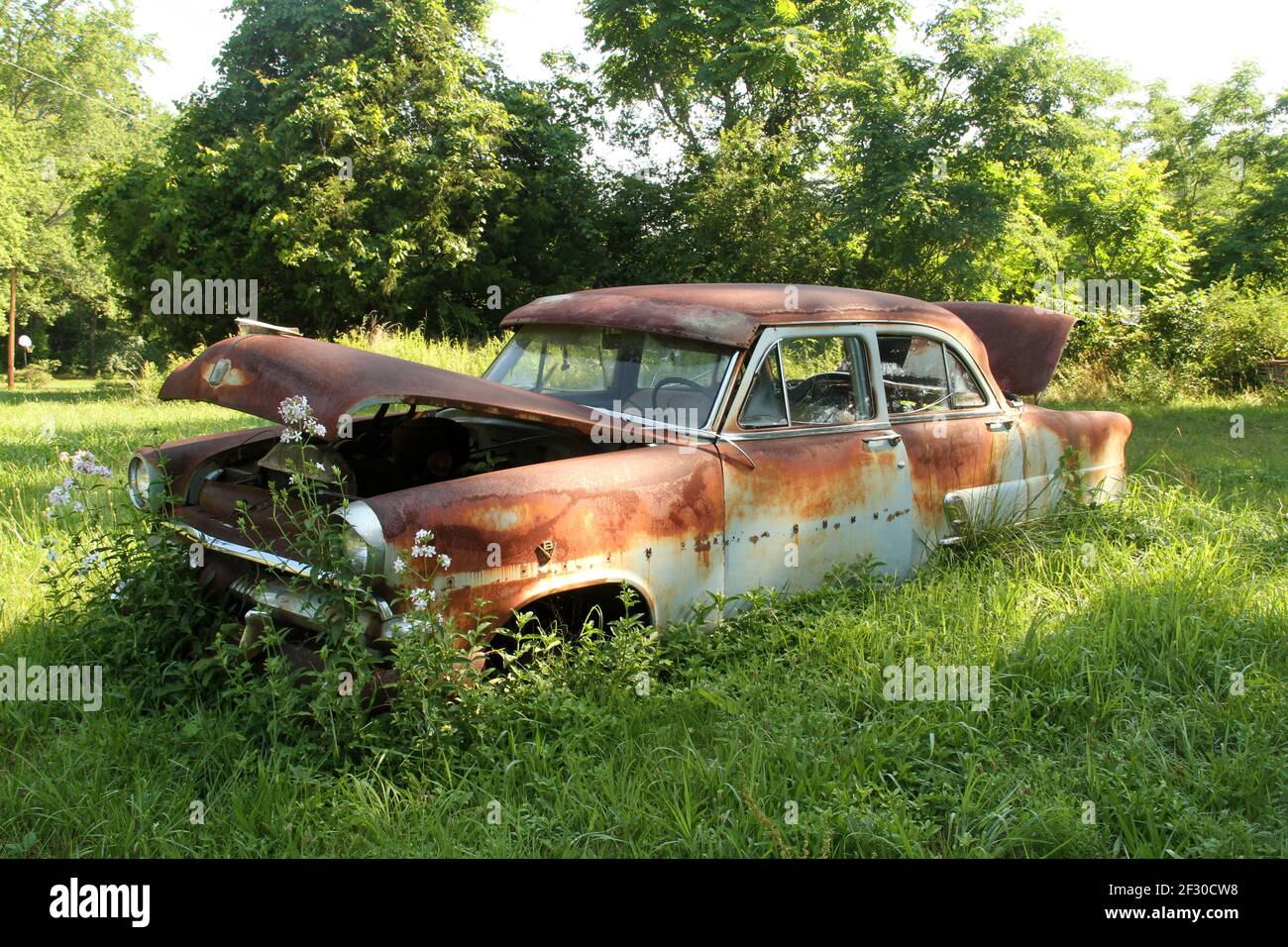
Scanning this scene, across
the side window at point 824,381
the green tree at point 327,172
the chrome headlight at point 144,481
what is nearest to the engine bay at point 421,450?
the chrome headlight at point 144,481

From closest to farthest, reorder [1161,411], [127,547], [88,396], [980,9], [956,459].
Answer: [127,547]
[956,459]
[1161,411]
[980,9]
[88,396]

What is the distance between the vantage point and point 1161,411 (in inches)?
544

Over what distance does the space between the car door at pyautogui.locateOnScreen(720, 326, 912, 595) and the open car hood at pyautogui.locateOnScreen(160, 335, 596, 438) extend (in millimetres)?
785

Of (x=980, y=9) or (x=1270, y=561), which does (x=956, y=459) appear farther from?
(x=980, y=9)

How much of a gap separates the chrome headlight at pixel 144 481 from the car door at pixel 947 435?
351 cm

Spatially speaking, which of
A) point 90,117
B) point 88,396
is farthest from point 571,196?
point 90,117

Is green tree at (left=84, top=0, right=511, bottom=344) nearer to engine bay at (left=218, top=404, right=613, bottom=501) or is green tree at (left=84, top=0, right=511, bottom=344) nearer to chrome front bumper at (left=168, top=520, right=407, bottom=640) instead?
engine bay at (left=218, top=404, right=613, bottom=501)

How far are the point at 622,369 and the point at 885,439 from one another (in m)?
1.35

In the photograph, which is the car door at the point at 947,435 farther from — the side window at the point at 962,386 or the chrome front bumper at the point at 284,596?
the chrome front bumper at the point at 284,596

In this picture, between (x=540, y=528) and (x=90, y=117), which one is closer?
(x=540, y=528)

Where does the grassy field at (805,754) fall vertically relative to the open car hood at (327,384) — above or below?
below

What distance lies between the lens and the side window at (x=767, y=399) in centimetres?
428

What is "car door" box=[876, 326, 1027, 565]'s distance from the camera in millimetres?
4852

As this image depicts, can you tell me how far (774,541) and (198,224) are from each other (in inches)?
833
